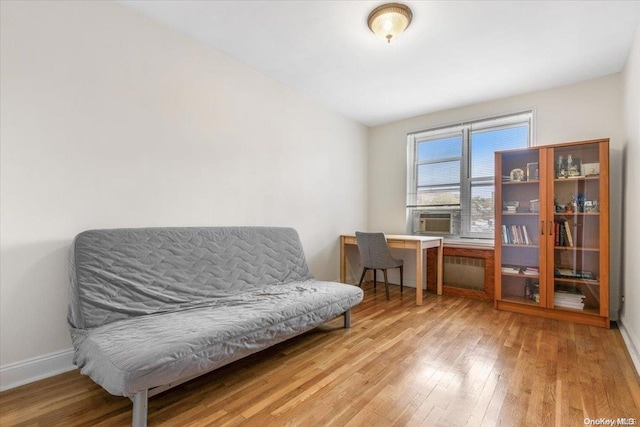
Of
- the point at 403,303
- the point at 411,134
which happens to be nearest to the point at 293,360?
the point at 403,303

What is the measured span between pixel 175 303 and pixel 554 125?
406cm

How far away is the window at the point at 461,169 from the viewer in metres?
3.61

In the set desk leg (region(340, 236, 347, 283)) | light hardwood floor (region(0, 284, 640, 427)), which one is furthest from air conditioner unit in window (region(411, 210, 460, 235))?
light hardwood floor (region(0, 284, 640, 427))

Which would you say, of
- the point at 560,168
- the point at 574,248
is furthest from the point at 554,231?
the point at 560,168

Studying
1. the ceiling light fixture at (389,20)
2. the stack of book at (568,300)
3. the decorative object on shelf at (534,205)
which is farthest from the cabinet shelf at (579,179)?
the ceiling light fixture at (389,20)

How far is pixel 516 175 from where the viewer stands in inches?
124

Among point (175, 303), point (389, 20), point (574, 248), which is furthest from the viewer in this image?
point (574, 248)

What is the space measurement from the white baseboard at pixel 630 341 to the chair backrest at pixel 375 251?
1.95 meters

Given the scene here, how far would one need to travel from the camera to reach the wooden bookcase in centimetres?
268

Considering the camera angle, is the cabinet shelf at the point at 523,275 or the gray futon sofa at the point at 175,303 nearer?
the gray futon sofa at the point at 175,303

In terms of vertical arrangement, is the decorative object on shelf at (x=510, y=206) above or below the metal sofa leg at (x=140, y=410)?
above

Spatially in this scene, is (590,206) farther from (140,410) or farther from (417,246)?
(140,410)

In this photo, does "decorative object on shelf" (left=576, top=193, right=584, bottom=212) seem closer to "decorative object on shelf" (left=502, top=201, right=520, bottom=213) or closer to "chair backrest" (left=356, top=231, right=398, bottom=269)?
"decorative object on shelf" (left=502, top=201, right=520, bottom=213)

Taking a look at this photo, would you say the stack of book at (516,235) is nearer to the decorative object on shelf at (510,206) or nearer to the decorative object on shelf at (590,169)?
the decorative object on shelf at (510,206)
